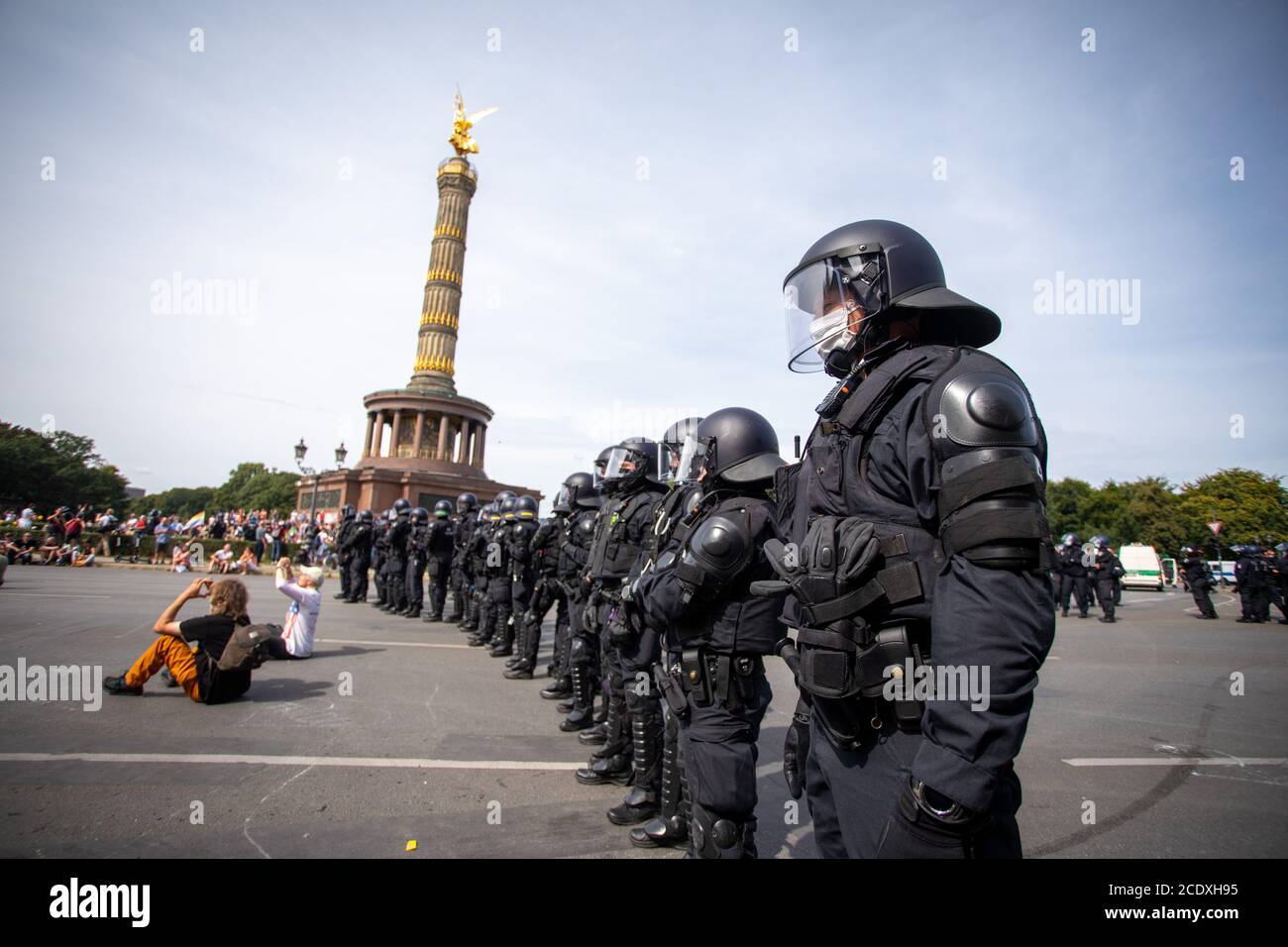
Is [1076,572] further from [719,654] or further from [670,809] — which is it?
[719,654]

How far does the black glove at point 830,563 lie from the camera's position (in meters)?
1.74

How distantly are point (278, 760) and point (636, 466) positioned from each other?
3.46 m

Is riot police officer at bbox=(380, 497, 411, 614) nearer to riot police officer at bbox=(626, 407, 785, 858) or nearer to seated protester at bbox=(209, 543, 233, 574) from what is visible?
seated protester at bbox=(209, 543, 233, 574)

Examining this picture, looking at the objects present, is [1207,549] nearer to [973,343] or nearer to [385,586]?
[385,586]

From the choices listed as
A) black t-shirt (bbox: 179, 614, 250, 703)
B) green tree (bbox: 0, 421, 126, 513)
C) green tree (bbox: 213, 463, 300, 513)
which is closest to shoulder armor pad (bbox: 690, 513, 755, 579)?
black t-shirt (bbox: 179, 614, 250, 703)

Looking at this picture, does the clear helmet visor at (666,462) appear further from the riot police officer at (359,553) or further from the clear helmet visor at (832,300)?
the riot police officer at (359,553)

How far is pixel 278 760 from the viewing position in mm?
4461

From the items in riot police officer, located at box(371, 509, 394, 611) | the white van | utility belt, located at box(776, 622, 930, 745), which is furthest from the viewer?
the white van

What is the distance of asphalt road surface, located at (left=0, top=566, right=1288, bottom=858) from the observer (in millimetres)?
3408

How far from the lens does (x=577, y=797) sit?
424cm

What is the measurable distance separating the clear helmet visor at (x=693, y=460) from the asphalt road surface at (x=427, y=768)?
220cm

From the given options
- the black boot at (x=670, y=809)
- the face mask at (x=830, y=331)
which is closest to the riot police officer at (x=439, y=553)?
the black boot at (x=670, y=809)

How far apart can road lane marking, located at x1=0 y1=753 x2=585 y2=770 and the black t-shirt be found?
55.9 inches

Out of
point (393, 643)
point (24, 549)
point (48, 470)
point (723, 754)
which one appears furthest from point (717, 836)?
point (48, 470)
